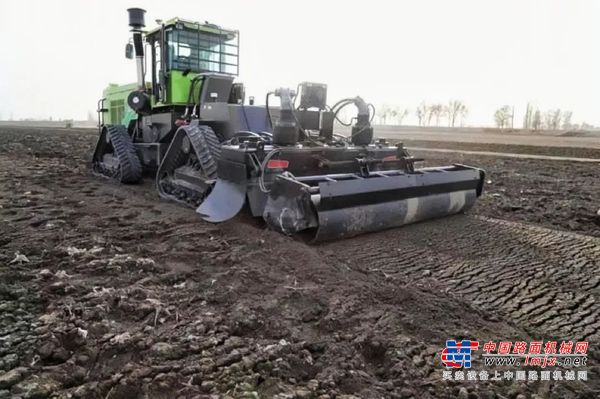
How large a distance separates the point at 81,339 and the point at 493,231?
4.38m

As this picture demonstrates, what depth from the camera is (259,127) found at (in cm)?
673

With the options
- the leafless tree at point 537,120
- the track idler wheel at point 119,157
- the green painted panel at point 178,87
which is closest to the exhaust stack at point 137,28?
the green painted panel at point 178,87

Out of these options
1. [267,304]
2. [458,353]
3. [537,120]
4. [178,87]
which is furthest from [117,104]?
[537,120]

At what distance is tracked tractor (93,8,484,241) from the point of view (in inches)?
175

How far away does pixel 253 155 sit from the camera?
472 centimetres

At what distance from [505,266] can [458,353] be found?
1.76 m

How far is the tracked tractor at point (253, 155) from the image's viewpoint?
4.43 metres

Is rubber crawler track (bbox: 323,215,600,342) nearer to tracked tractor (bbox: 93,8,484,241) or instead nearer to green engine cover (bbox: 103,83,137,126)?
tracked tractor (bbox: 93,8,484,241)

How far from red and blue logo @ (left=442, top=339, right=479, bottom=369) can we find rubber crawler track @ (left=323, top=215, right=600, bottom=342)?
19.9 inches

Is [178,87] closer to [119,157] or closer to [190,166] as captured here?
[119,157]

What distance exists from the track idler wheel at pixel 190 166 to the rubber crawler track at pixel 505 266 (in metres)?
2.08

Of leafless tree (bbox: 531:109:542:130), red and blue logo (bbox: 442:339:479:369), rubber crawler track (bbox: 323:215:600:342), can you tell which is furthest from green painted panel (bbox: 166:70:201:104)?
leafless tree (bbox: 531:109:542:130)

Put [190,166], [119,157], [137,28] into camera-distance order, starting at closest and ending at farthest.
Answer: [190,166]
[119,157]
[137,28]

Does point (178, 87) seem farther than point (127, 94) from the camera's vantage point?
No
